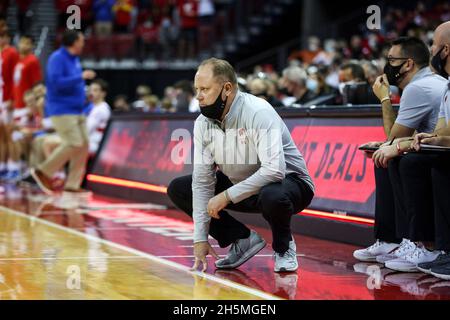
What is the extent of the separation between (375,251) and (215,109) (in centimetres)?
174

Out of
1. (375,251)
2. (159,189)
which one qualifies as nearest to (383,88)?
Answer: (375,251)

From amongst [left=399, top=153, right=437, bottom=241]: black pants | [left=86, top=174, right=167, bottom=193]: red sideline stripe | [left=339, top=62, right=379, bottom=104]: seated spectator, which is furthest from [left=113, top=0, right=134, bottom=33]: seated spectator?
[left=399, top=153, right=437, bottom=241]: black pants

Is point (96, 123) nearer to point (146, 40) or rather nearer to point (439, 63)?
point (439, 63)

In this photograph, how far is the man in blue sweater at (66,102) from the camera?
12727 mm

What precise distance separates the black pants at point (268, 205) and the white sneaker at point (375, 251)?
849 millimetres

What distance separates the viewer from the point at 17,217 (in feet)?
33.1

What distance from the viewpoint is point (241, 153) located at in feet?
20.6

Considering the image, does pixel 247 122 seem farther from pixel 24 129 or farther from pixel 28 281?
pixel 24 129

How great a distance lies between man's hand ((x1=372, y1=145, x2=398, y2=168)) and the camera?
661cm

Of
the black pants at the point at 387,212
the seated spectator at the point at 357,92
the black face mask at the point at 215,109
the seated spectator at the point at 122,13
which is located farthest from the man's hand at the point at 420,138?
the seated spectator at the point at 122,13

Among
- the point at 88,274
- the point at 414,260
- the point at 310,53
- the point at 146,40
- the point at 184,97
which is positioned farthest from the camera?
the point at 146,40

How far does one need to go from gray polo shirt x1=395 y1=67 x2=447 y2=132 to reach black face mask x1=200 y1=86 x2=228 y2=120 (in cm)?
132

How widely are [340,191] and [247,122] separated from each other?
249cm

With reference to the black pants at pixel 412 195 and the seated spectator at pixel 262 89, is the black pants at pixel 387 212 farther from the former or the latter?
the seated spectator at pixel 262 89
